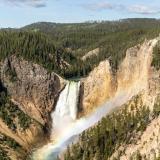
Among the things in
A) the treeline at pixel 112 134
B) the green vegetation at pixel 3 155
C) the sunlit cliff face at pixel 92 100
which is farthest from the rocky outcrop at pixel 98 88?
the green vegetation at pixel 3 155

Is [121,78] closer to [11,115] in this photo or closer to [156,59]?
[156,59]

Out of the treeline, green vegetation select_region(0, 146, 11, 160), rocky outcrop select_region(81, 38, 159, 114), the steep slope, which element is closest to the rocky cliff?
green vegetation select_region(0, 146, 11, 160)

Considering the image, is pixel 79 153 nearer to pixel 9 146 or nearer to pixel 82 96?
pixel 9 146

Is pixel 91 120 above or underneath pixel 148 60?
underneath

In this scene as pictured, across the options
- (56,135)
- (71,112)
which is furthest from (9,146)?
(71,112)

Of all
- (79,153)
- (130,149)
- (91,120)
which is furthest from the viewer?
(91,120)

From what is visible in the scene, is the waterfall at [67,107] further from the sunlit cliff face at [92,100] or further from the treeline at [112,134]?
the treeline at [112,134]

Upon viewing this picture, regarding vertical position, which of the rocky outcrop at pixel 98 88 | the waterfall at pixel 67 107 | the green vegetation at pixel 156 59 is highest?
the green vegetation at pixel 156 59
